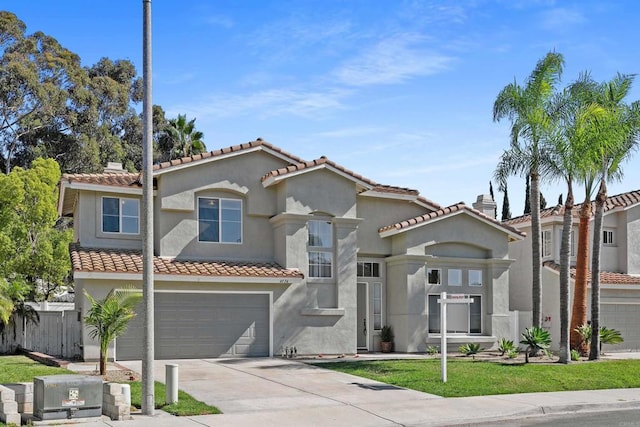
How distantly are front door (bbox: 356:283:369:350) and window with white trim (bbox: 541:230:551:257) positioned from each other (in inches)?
331

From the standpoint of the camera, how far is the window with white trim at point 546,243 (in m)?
31.6

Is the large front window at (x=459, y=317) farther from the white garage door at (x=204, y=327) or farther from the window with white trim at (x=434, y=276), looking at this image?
the white garage door at (x=204, y=327)

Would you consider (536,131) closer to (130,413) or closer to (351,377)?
(351,377)

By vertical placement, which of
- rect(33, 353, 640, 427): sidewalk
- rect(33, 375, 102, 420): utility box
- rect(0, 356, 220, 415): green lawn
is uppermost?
rect(33, 375, 102, 420): utility box

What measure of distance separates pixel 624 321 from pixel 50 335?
20604 millimetres

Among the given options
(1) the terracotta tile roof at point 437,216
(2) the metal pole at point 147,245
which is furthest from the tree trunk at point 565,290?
(2) the metal pole at point 147,245

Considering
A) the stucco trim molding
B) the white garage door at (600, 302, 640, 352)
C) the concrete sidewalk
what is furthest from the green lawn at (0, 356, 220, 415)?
the white garage door at (600, 302, 640, 352)

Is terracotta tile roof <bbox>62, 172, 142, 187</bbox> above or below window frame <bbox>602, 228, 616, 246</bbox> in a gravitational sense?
above

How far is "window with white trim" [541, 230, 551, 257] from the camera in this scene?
1244 inches

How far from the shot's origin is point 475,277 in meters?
28.4

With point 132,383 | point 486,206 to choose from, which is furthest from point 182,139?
point 132,383

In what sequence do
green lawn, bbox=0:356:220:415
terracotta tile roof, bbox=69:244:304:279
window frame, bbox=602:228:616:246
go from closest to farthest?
green lawn, bbox=0:356:220:415 < terracotta tile roof, bbox=69:244:304:279 < window frame, bbox=602:228:616:246

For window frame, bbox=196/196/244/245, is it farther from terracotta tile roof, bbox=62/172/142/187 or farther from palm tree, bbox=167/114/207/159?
palm tree, bbox=167/114/207/159

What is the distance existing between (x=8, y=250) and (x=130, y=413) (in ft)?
73.7
